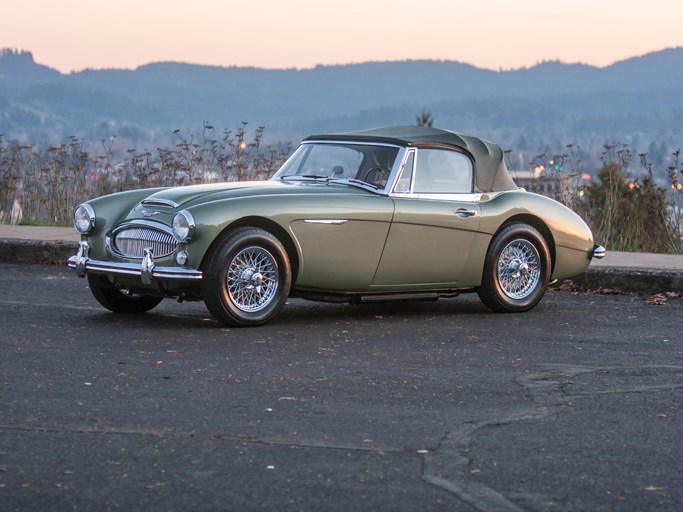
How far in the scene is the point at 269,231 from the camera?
9008mm

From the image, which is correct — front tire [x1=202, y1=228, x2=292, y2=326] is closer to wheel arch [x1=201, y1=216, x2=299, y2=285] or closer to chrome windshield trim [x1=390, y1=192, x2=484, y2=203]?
wheel arch [x1=201, y1=216, x2=299, y2=285]

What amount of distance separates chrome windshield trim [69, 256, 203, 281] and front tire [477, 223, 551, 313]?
99.8 inches

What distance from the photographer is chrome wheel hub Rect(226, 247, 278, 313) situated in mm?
8836

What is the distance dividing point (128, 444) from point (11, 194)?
13.9 metres

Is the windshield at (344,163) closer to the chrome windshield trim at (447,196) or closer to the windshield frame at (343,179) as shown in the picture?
the windshield frame at (343,179)

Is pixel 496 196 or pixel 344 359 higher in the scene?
pixel 496 196

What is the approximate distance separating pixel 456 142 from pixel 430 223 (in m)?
0.89

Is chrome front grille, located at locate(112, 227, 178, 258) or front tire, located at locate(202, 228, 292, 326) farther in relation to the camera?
chrome front grille, located at locate(112, 227, 178, 258)

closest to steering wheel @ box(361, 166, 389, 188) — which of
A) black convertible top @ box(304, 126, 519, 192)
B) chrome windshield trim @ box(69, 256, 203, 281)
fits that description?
black convertible top @ box(304, 126, 519, 192)

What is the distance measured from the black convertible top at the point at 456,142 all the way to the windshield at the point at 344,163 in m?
0.08

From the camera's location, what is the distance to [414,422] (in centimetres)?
586

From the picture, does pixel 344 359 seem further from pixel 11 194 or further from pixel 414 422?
pixel 11 194

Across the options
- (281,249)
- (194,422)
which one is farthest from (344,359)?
(194,422)

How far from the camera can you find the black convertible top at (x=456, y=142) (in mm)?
10008
